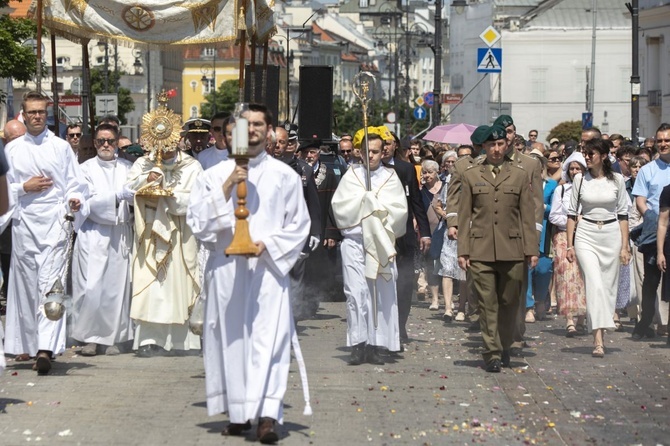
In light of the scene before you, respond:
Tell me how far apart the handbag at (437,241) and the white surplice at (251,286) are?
8.51 m

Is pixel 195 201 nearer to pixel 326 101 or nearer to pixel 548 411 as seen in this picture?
pixel 548 411

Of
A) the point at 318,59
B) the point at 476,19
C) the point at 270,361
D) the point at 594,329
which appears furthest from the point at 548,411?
the point at 318,59

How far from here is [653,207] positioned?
14898 mm

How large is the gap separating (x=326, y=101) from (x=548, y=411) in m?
15.7

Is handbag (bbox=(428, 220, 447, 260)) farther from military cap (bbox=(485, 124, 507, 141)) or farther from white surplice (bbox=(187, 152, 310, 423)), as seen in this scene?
white surplice (bbox=(187, 152, 310, 423))

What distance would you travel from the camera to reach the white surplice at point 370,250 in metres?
12.7

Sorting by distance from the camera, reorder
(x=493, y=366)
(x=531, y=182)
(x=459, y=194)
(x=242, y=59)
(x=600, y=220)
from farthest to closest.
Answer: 1. (x=242, y=59)
2. (x=600, y=220)
3. (x=459, y=194)
4. (x=531, y=182)
5. (x=493, y=366)

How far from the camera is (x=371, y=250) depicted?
12.7 m

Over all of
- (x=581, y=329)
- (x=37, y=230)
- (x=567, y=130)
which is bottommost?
(x=581, y=329)

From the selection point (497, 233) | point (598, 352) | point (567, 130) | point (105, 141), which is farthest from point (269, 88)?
point (567, 130)

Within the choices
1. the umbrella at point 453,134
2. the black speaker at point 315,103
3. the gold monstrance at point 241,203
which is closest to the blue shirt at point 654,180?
the gold monstrance at point 241,203

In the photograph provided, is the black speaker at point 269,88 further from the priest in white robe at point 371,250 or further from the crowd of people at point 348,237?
the priest in white robe at point 371,250

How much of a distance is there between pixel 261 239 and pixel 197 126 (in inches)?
265

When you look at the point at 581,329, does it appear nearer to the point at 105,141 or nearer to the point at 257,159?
the point at 105,141
